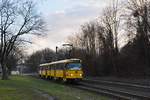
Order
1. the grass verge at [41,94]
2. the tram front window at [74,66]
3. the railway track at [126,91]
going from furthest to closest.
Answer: the tram front window at [74,66] → the railway track at [126,91] → the grass verge at [41,94]

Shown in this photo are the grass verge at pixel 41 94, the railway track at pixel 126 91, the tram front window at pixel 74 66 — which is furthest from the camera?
the tram front window at pixel 74 66

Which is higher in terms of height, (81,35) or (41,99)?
(81,35)

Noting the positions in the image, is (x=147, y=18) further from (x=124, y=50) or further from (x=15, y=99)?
(x=15, y=99)

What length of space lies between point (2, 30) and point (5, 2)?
1915 cm

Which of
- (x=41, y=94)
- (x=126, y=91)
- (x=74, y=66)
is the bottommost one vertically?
(x=41, y=94)

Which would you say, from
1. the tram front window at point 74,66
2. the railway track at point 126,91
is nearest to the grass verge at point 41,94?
the railway track at point 126,91

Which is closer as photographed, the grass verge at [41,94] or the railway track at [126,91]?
the grass verge at [41,94]

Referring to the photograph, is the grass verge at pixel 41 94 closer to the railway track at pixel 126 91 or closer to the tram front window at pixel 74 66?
the railway track at pixel 126 91

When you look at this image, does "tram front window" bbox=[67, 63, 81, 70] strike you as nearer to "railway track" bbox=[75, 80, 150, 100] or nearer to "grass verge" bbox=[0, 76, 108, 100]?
"railway track" bbox=[75, 80, 150, 100]

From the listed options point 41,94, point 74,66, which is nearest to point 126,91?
point 41,94

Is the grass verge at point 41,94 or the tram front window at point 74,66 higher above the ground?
the tram front window at point 74,66

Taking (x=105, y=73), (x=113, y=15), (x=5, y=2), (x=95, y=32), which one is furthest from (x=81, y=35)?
(x=5, y=2)

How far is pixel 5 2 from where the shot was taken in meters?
40.1

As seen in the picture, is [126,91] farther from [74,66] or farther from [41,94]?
[74,66]
